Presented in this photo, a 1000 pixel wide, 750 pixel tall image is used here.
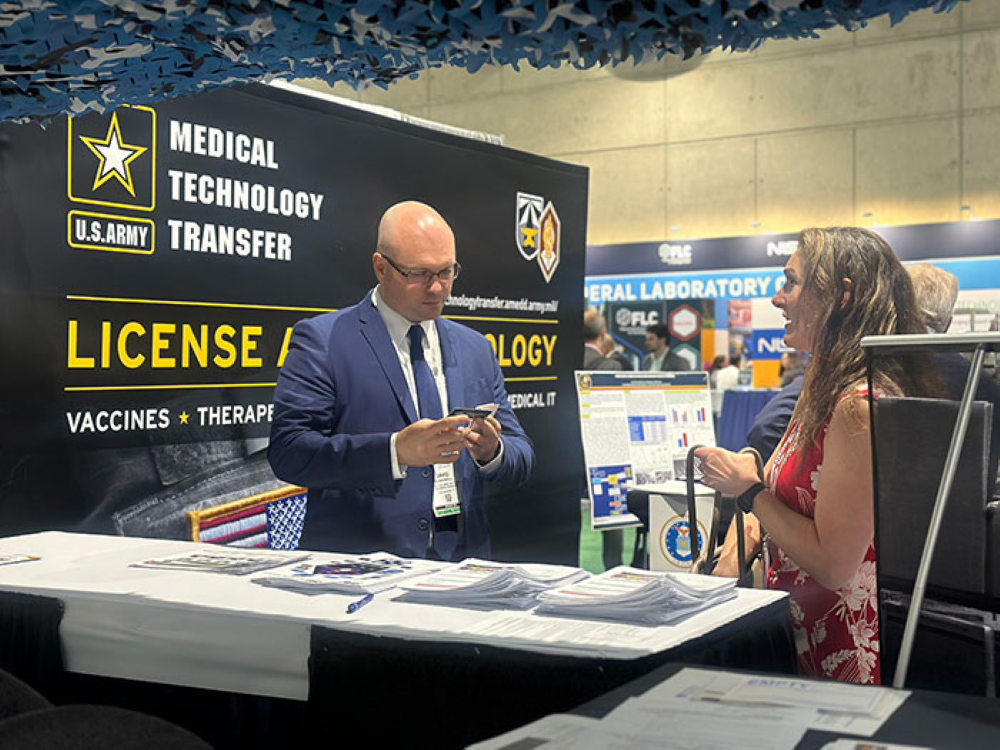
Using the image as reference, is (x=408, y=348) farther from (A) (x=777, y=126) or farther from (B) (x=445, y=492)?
(A) (x=777, y=126)

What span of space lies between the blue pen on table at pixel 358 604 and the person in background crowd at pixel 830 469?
0.81m

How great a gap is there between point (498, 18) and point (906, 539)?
76 centimetres

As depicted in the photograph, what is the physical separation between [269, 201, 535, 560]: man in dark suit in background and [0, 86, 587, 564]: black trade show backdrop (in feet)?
1.63

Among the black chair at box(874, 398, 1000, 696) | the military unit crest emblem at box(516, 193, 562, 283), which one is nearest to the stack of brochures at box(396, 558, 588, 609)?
the black chair at box(874, 398, 1000, 696)

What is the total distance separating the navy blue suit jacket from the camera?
2.61 m

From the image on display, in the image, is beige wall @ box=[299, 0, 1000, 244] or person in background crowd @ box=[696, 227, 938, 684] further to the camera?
beige wall @ box=[299, 0, 1000, 244]

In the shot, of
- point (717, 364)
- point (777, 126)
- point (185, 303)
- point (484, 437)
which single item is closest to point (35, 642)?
point (484, 437)

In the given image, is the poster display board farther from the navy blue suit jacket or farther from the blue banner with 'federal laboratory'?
the blue banner with 'federal laboratory'

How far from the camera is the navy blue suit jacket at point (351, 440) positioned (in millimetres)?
2605

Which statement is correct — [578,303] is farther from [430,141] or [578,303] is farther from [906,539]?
[906,539]

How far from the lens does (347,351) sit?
2.71 metres

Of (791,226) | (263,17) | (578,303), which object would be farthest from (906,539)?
(791,226)

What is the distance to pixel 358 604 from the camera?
1615 millimetres

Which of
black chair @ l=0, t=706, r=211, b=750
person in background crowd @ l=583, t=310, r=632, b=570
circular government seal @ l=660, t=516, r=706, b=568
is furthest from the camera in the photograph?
person in background crowd @ l=583, t=310, r=632, b=570
